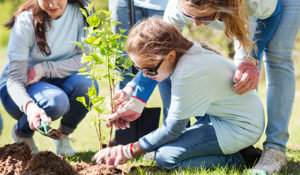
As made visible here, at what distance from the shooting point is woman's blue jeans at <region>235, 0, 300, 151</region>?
2658 millimetres

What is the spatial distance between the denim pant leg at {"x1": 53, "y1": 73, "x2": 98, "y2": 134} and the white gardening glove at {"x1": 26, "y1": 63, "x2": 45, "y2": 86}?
9.7 inches

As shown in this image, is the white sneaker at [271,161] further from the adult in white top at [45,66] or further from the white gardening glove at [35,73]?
the white gardening glove at [35,73]

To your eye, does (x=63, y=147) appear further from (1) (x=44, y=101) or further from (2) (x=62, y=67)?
(2) (x=62, y=67)

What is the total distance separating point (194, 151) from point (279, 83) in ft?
2.73

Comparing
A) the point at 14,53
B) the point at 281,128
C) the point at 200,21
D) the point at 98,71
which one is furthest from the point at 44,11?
the point at 281,128

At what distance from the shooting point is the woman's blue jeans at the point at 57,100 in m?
2.98

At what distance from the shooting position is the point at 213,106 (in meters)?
2.56

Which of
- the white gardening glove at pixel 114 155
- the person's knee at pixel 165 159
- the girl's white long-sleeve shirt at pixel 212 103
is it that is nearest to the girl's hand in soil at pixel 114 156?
the white gardening glove at pixel 114 155

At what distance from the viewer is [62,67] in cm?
319

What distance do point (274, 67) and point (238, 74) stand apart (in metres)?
0.47

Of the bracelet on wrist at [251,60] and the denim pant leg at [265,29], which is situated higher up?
the denim pant leg at [265,29]

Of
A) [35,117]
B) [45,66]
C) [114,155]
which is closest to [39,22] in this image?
[45,66]

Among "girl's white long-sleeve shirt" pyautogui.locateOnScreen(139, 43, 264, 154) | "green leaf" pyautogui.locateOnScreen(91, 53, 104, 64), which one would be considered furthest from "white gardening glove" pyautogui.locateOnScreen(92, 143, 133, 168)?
"green leaf" pyautogui.locateOnScreen(91, 53, 104, 64)

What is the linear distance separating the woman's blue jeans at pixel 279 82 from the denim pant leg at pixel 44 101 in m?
1.65
